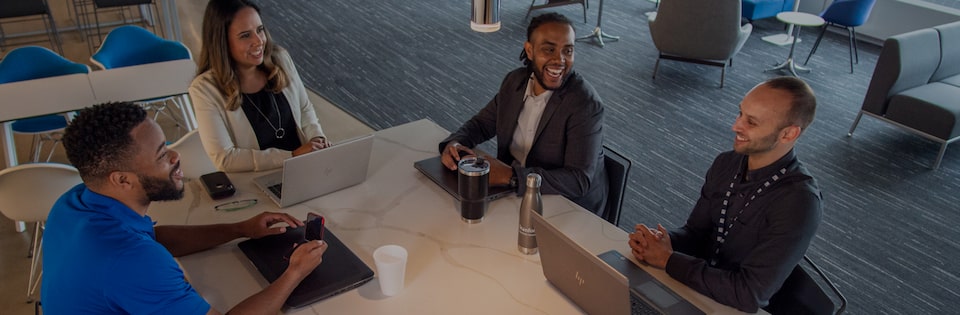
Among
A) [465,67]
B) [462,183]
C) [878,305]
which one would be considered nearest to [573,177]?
[462,183]

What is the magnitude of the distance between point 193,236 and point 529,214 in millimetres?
984

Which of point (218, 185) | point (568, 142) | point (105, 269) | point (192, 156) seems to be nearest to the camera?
point (105, 269)

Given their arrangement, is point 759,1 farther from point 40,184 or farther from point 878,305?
point 40,184

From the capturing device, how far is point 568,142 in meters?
2.51

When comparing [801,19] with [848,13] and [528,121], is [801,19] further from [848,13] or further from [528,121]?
[528,121]

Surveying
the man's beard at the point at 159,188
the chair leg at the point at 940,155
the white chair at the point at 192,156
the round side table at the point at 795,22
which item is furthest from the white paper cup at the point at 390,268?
the round side table at the point at 795,22

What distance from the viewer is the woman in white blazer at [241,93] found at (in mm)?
2541

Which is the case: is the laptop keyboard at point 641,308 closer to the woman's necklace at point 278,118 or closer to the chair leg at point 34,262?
the woman's necklace at point 278,118

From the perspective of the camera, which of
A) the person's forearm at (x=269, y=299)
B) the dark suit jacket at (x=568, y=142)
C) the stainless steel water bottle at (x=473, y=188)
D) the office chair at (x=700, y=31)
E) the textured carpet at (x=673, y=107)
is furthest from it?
the office chair at (x=700, y=31)

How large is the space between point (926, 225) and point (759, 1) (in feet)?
12.0

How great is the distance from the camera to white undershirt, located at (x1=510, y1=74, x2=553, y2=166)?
265 centimetres

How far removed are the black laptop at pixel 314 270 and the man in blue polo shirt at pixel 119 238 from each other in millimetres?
50

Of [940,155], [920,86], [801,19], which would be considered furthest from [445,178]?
[801,19]

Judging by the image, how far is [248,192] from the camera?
7.68 ft
